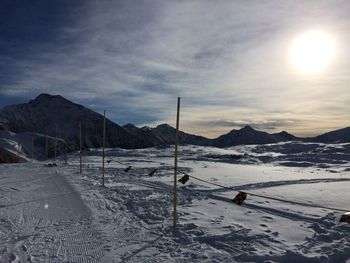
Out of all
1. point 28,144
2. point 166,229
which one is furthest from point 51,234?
point 28,144

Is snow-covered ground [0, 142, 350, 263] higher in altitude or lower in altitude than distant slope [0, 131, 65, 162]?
lower

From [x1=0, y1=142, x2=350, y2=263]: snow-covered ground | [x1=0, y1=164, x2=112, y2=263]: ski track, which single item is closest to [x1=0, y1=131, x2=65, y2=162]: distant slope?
[x1=0, y1=142, x2=350, y2=263]: snow-covered ground

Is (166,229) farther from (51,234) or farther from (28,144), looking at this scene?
(28,144)

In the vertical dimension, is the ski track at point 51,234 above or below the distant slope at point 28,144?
below

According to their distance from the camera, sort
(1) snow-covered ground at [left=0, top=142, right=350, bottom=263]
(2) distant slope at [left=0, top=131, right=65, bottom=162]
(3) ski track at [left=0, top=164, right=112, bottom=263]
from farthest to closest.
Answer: (2) distant slope at [left=0, top=131, right=65, bottom=162] < (1) snow-covered ground at [left=0, top=142, right=350, bottom=263] < (3) ski track at [left=0, top=164, right=112, bottom=263]

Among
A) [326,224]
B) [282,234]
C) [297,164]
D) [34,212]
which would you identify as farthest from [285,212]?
[297,164]

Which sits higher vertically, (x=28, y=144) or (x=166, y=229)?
(x=28, y=144)

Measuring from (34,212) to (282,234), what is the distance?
762 cm

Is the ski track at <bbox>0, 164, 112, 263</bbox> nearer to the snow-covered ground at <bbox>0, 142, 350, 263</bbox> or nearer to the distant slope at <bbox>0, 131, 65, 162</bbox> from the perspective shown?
the snow-covered ground at <bbox>0, 142, 350, 263</bbox>

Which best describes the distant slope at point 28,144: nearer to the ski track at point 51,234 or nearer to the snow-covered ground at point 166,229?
the snow-covered ground at point 166,229

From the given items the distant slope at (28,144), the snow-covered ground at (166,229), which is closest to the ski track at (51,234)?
the snow-covered ground at (166,229)

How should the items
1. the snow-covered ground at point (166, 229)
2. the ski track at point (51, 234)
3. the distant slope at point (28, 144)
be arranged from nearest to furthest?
the ski track at point (51, 234)
the snow-covered ground at point (166, 229)
the distant slope at point (28, 144)

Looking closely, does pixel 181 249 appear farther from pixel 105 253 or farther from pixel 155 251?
pixel 105 253

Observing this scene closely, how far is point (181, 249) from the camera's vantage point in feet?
26.0
